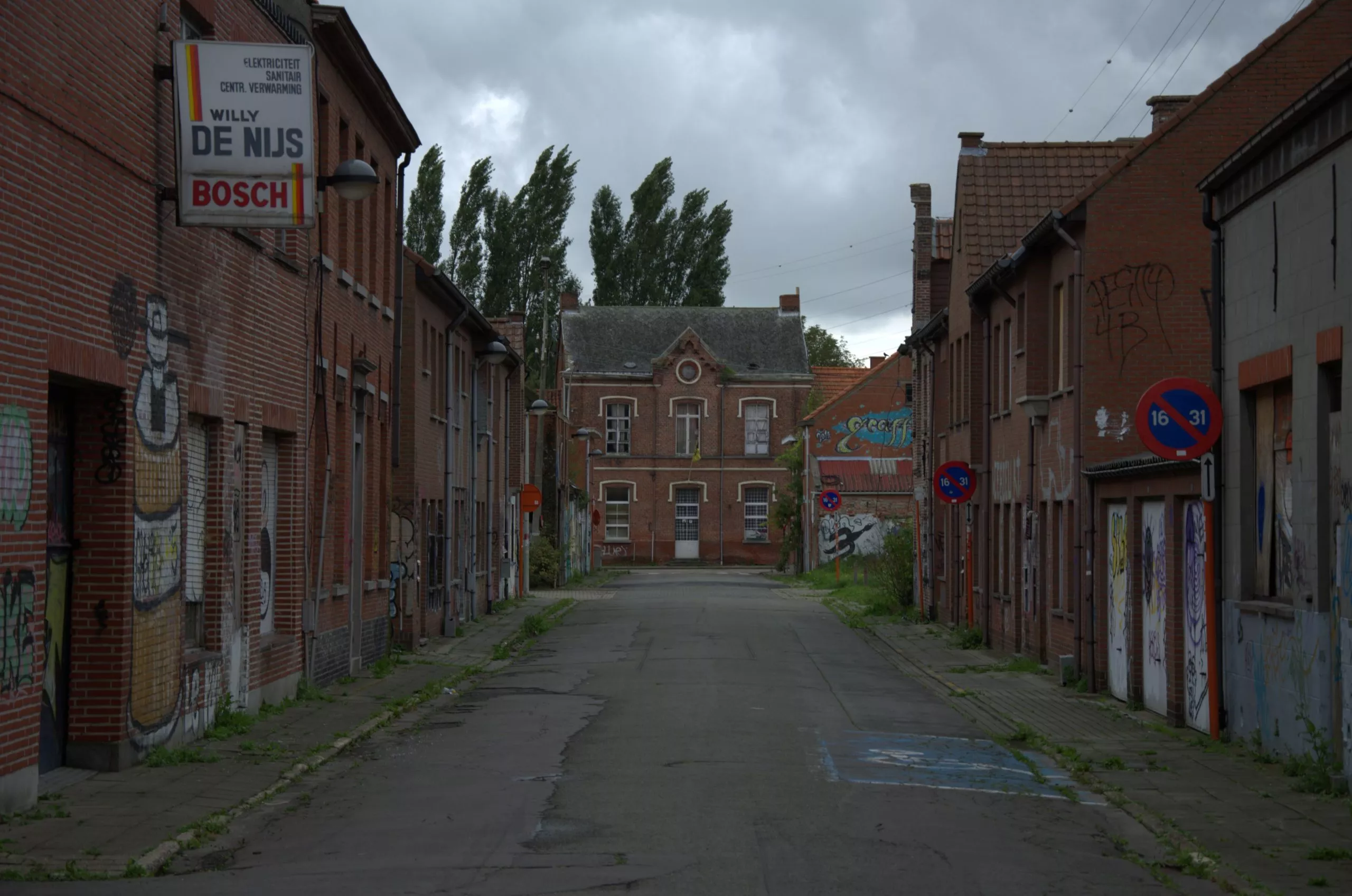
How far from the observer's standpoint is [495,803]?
10656 millimetres

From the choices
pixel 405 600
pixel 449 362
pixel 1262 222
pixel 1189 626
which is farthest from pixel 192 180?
pixel 449 362

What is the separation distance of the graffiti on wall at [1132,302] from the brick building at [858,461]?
41.1 meters

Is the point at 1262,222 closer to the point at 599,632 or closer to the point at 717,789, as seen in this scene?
the point at 717,789

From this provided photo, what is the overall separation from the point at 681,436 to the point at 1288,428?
64515 mm

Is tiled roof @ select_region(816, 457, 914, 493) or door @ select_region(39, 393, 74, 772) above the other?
tiled roof @ select_region(816, 457, 914, 493)

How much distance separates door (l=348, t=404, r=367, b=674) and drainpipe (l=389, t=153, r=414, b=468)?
1.49 meters

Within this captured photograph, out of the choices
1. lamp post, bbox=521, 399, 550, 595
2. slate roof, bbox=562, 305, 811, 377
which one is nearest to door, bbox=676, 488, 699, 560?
slate roof, bbox=562, 305, 811, 377

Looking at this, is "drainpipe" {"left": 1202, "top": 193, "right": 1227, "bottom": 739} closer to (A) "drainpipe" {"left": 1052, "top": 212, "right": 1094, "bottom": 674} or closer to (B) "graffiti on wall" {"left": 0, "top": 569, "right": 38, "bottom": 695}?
(A) "drainpipe" {"left": 1052, "top": 212, "right": 1094, "bottom": 674}

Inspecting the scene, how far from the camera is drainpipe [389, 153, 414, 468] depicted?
2403cm

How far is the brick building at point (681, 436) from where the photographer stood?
7662 cm

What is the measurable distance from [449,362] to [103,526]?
18.4m

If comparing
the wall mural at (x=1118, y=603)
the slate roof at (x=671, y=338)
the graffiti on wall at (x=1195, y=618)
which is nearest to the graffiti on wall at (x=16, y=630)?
the graffiti on wall at (x=1195, y=618)

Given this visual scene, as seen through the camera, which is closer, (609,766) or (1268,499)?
(609,766)

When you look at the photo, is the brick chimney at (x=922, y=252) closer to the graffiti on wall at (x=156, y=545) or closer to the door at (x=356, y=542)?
the door at (x=356, y=542)
